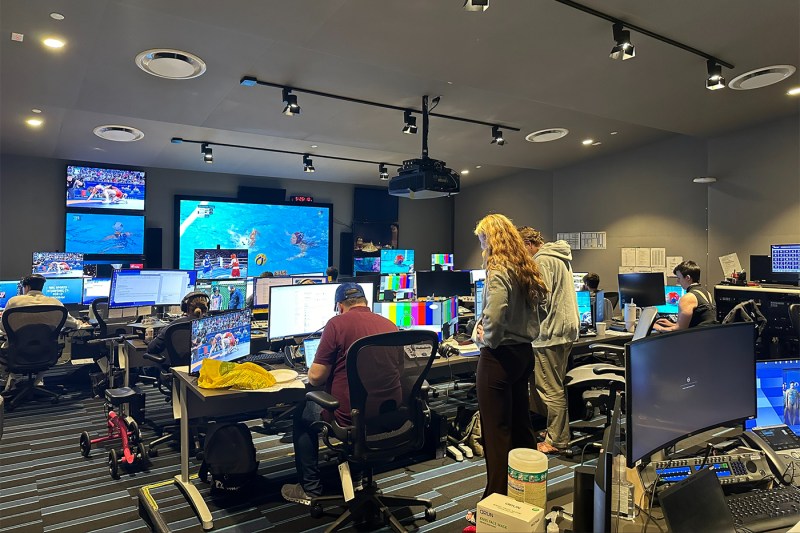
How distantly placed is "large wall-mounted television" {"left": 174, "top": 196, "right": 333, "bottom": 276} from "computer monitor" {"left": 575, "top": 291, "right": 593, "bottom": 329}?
20.1ft

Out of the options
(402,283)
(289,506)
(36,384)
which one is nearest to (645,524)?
(289,506)

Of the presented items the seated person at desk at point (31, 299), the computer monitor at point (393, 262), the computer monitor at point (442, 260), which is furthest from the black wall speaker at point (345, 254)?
the seated person at desk at point (31, 299)

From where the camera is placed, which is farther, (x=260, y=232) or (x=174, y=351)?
(x=260, y=232)

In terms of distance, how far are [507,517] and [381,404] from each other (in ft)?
4.13

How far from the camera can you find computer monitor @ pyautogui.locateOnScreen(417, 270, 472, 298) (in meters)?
5.54

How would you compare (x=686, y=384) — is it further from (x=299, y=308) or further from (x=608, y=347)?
(x=608, y=347)

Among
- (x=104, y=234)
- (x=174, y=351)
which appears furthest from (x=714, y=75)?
(x=104, y=234)

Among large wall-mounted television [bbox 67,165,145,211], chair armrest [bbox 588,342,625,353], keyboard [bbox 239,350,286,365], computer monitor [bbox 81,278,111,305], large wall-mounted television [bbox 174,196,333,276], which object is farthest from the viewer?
large wall-mounted television [bbox 174,196,333,276]

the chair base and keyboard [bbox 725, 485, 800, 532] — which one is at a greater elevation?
keyboard [bbox 725, 485, 800, 532]

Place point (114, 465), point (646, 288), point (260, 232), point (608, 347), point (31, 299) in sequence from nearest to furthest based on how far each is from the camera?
point (114, 465)
point (608, 347)
point (31, 299)
point (646, 288)
point (260, 232)

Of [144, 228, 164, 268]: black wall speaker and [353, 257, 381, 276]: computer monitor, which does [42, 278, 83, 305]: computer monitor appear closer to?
[144, 228, 164, 268]: black wall speaker

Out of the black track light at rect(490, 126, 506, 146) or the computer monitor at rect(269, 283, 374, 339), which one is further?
the black track light at rect(490, 126, 506, 146)

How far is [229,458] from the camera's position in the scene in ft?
9.07

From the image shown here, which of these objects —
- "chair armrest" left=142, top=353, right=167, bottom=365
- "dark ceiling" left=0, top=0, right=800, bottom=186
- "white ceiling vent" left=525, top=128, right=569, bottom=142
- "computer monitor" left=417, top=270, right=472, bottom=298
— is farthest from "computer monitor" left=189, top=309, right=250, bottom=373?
"white ceiling vent" left=525, top=128, right=569, bottom=142
